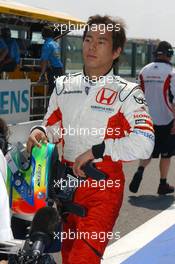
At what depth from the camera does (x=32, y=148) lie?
2.87m

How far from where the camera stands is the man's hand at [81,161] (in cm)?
279

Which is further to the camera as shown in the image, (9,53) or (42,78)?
(42,78)

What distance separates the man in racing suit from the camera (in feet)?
9.34

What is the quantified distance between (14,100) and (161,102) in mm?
4434

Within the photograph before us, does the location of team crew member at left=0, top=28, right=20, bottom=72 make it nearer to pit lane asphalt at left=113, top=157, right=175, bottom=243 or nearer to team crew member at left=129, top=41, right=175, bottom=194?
pit lane asphalt at left=113, top=157, right=175, bottom=243

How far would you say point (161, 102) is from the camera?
6453 millimetres

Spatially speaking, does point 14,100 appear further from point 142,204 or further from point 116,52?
point 116,52

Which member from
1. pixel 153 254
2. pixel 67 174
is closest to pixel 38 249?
pixel 67 174

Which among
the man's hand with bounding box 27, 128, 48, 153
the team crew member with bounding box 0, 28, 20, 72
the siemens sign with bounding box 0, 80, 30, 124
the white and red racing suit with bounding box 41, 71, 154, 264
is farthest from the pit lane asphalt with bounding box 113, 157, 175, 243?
the team crew member with bounding box 0, 28, 20, 72

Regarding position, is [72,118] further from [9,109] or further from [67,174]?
[9,109]

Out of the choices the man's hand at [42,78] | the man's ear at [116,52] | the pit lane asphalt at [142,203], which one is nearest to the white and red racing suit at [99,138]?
the man's ear at [116,52]

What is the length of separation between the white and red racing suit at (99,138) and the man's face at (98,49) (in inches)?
3.7

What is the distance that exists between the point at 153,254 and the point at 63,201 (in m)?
1.69

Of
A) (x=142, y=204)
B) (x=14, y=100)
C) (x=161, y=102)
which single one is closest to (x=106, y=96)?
(x=142, y=204)
